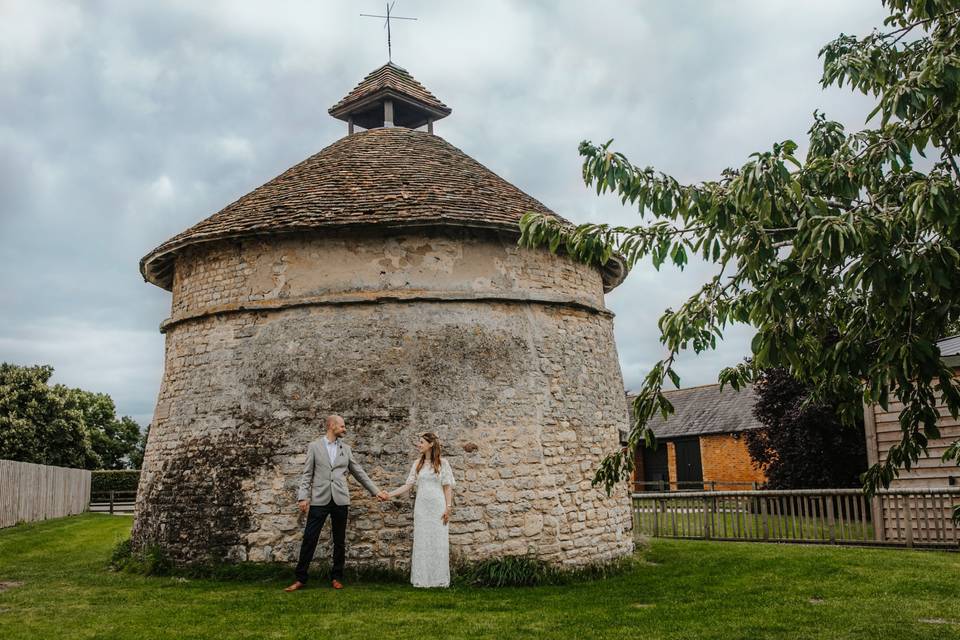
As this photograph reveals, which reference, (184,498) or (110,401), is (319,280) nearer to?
(184,498)

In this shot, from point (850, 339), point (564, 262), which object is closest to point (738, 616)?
point (850, 339)

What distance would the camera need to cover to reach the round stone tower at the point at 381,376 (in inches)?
405

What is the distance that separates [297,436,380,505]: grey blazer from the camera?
Result: 30.4 feet

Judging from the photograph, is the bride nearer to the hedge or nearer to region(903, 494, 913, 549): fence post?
region(903, 494, 913, 549): fence post

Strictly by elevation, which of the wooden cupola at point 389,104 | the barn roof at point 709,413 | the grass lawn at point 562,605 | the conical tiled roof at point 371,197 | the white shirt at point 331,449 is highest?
the wooden cupola at point 389,104

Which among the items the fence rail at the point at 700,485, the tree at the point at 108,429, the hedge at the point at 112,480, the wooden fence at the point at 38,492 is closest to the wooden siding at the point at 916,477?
the fence rail at the point at 700,485

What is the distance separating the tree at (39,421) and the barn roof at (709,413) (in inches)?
1057

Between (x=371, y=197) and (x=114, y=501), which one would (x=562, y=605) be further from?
(x=114, y=501)

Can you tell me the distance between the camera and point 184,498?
429 inches

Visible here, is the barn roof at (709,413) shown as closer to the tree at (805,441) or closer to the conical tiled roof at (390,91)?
the tree at (805,441)

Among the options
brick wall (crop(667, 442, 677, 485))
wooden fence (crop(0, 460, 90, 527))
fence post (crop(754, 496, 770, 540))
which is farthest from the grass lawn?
brick wall (crop(667, 442, 677, 485))

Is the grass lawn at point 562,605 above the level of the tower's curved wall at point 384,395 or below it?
below

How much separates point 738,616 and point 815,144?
4613mm

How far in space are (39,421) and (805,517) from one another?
116ft
